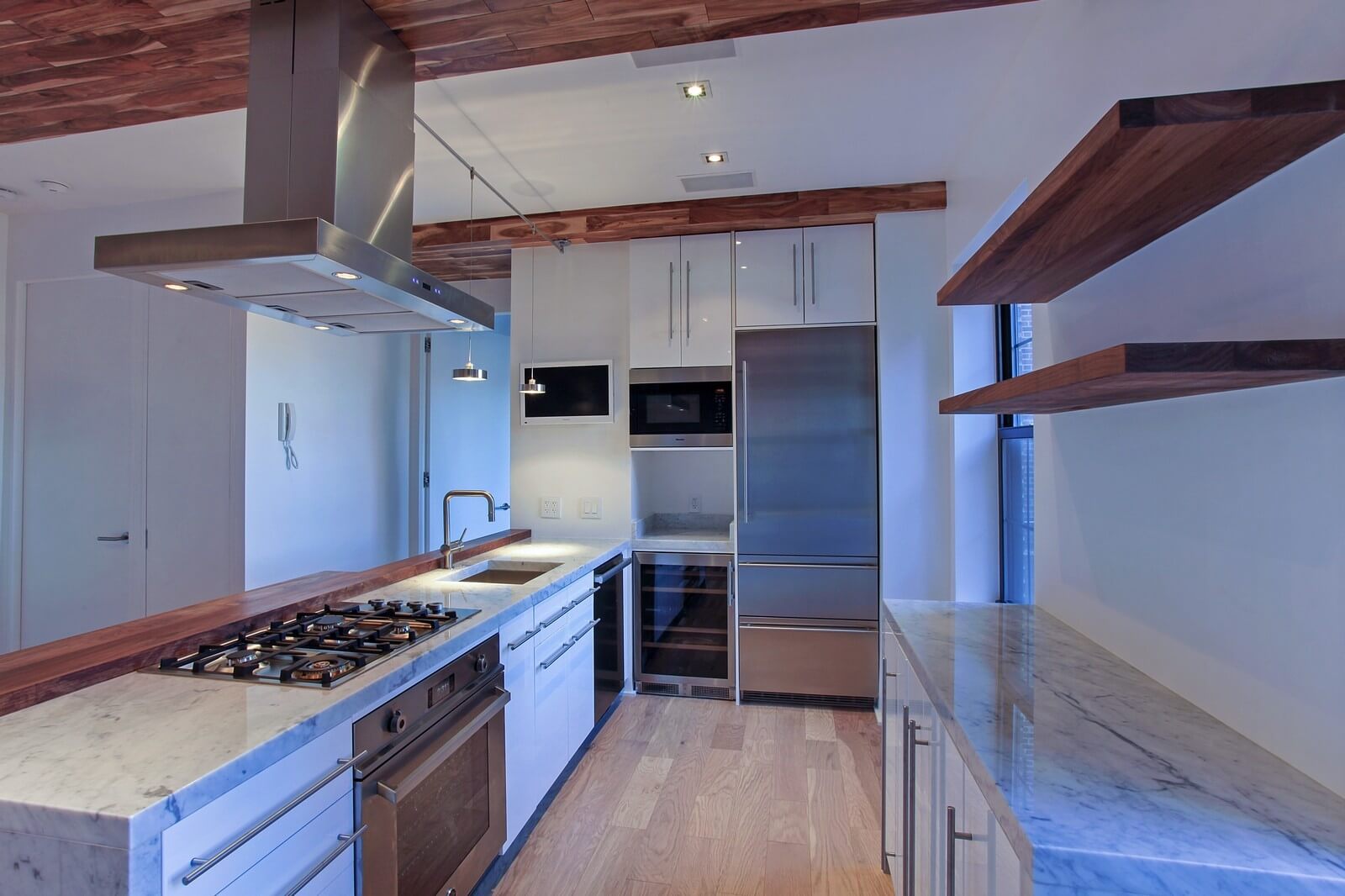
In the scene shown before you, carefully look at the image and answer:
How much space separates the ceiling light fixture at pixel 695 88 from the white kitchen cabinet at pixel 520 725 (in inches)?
74.8

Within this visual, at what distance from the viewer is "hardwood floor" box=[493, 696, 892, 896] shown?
2012 mm

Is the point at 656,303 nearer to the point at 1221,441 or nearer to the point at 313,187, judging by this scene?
the point at 313,187

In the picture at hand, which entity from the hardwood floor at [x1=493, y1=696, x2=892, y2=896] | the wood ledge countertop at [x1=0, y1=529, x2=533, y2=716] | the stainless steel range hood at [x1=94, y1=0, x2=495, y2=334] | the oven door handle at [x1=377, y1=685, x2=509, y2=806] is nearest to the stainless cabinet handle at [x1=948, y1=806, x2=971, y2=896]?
the hardwood floor at [x1=493, y1=696, x2=892, y2=896]

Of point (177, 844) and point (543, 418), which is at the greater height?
point (543, 418)

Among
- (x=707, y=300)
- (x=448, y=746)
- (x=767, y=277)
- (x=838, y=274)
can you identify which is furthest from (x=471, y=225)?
(x=448, y=746)

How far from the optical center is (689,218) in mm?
3262

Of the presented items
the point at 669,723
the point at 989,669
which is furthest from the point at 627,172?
the point at 669,723

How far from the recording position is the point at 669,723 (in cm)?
313

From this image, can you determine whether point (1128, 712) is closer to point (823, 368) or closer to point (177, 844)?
point (177, 844)


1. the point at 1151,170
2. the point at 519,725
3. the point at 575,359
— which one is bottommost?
the point at 519,725

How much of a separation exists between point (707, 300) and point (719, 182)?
61 cm

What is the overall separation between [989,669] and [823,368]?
2073 millimetres

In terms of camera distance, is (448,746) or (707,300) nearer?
(448,746)

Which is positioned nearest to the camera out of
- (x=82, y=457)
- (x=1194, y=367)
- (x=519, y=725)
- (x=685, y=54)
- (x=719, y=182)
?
(x=1194, y=367)
